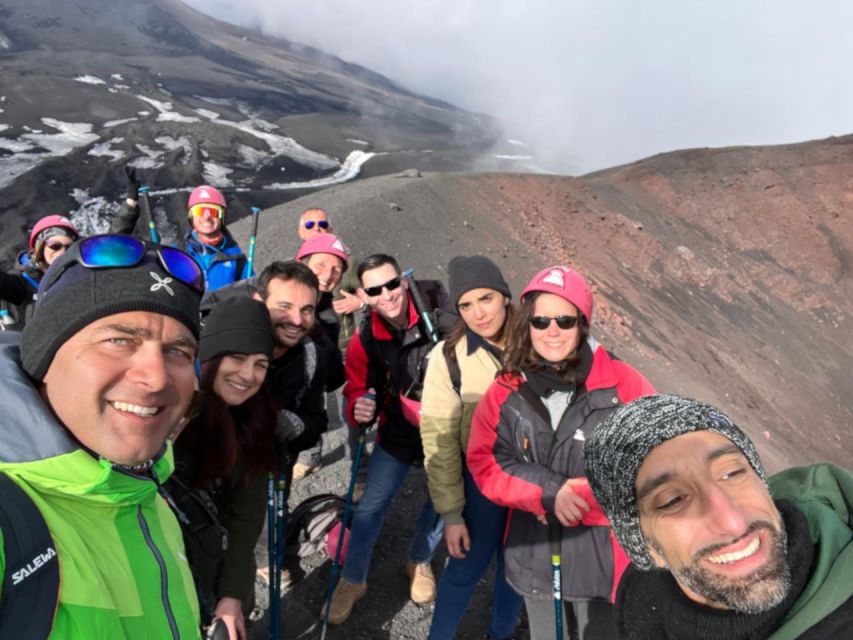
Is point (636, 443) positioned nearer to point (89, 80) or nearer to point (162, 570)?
point (162, 570)

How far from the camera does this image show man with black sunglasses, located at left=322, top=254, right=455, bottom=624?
347cm

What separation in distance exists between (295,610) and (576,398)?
247cm

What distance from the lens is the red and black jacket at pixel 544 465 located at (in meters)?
2.45

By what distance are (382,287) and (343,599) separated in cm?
205

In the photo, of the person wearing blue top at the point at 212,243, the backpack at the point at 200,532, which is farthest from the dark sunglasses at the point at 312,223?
the backpack at the point at 200,532

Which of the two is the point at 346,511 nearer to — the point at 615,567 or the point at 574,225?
the point at 615,567

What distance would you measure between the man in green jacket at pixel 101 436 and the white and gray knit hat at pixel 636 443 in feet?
4.27

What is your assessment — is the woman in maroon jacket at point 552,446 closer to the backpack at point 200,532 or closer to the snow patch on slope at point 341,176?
the backpack at point 200,532

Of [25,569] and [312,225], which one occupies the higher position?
[312,225]

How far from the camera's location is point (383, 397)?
144 inches

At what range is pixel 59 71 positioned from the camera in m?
36.3

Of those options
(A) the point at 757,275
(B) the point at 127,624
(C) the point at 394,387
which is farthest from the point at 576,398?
(A) the point at 757,275

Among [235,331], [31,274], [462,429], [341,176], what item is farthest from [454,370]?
[341,176]

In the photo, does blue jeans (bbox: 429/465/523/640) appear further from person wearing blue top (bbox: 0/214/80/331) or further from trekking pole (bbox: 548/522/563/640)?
person wearing blue top (bbox: 0/214/80/331)
